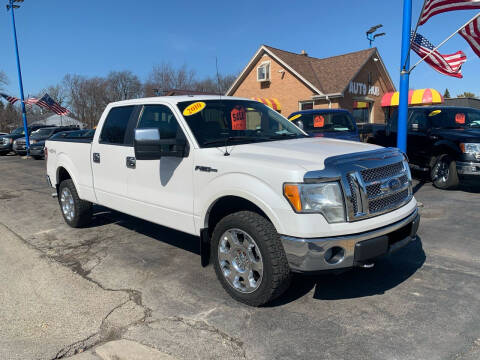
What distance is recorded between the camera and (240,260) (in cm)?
332

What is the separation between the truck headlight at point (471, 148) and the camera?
7.52 metres

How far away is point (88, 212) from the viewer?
5.80 metres

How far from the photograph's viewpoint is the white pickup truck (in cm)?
286

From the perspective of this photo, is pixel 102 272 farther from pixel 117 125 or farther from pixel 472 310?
pixel 472 310

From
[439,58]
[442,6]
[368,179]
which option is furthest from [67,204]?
[439,58]

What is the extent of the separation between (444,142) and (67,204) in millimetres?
7504

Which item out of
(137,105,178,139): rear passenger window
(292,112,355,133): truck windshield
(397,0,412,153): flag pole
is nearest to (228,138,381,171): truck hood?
(137,105,178,139): rear passenger window

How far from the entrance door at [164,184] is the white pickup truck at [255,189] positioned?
1cm

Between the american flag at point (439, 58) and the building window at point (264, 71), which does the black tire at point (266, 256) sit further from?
the building window at point (264, 71)

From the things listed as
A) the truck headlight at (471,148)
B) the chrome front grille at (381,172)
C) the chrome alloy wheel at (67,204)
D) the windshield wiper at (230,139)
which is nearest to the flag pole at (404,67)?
the truck headlight at (471,148)

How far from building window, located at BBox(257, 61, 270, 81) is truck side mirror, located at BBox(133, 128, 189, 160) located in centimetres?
2275

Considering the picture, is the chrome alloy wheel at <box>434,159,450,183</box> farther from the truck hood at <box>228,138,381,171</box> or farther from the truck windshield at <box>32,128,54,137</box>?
the truck windshield at <box>32,128,54,137</box>

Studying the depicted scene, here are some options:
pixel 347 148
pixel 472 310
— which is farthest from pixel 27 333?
pixel 472 310

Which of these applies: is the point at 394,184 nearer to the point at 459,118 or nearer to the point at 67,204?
the point at 67,204
